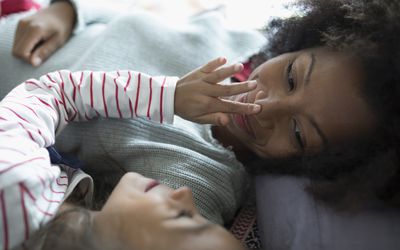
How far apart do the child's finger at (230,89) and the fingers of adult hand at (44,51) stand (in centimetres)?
43

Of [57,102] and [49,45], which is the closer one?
[57,102]

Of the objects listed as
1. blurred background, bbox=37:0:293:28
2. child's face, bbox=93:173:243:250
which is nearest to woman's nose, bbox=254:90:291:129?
child's face, bbox=93:173:243:250

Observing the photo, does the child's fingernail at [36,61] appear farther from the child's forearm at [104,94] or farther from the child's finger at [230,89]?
the child's finger at [230,89]

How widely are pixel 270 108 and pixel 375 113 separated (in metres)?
0.18

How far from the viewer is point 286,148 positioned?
860 millimetres

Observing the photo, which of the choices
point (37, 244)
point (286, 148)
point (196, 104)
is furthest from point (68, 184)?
point (286, 148)

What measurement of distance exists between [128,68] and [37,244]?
0.46 metres

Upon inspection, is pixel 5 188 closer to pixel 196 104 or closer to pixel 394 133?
pixel 196 104

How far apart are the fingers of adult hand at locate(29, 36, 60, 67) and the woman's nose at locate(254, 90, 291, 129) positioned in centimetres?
50

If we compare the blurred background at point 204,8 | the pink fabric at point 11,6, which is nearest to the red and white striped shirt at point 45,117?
the pink fabric at point 11,6

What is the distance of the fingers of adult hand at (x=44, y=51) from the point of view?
3.27ft

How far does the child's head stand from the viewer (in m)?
0.61

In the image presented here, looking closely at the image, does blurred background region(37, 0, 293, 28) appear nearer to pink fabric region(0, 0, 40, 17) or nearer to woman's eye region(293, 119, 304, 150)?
pink fabric region(0, 0, 40, 17)

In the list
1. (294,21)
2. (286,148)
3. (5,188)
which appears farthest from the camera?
(294,21)
